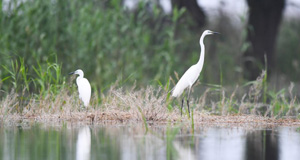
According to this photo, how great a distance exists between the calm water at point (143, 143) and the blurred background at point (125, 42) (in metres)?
2.13

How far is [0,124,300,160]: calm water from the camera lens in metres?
4.70

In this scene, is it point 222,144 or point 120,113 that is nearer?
point 222,144

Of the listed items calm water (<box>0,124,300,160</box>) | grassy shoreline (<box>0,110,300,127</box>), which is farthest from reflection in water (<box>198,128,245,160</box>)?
grassy shoreline (<box>0,110,300,127</box>)

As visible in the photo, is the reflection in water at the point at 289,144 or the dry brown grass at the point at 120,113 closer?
the reflection in water at the point at 289,144

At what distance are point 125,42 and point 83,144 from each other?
8636 millimetres

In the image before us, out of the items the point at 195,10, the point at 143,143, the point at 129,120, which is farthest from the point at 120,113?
the point at 195,10

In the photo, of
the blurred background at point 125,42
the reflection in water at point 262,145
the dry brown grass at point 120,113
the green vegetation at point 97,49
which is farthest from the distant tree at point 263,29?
the reflection in water at point 262,145

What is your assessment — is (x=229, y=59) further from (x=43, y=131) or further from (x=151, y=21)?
(x=43, y=131)

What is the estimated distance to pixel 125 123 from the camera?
24.5 feet

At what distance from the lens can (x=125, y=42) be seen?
13.8 meters

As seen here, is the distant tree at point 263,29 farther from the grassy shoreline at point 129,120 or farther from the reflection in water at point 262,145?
the reflection in water at point 262,145

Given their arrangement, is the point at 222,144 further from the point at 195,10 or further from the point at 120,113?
the point at 195,10

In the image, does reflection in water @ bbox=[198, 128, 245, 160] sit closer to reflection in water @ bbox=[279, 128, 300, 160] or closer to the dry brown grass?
reflection in water @ bbox=[279, 128, 300, 160]

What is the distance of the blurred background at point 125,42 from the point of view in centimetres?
1155
